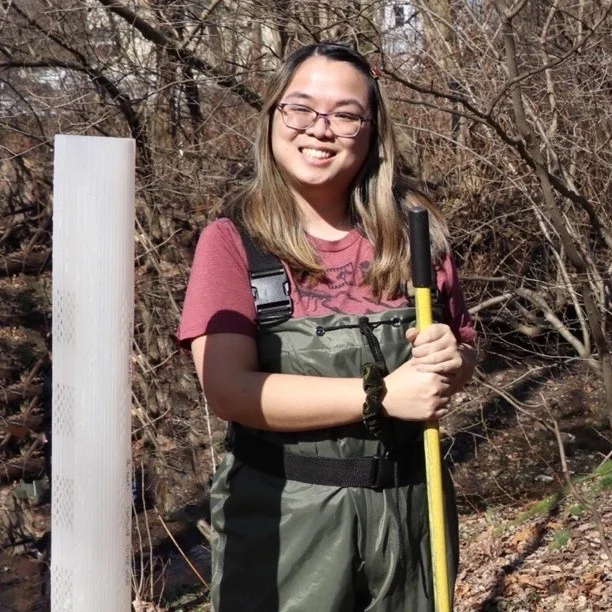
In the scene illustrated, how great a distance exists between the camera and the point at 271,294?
210 cm

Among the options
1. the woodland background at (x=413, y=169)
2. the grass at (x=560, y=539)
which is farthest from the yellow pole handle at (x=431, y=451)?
the grass at (x=560, y=539)

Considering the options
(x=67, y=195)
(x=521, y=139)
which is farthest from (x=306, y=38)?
(x=67, y=195)

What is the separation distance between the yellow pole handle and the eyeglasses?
11.1 inches

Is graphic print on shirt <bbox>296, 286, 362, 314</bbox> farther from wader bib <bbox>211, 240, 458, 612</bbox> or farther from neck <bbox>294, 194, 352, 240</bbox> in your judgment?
neck <bbox>294, 194, 352, 240</bbox>

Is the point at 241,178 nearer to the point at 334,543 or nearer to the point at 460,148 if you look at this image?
the point at 460,148

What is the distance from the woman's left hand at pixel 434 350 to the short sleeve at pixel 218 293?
0.34m

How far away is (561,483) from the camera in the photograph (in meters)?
7.18

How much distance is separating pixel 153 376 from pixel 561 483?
3.04 metres

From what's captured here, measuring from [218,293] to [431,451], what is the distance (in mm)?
543

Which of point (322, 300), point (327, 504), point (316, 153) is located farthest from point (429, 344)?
point (316, 153)

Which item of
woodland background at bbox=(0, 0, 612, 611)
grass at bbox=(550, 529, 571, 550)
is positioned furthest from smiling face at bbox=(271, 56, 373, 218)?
grass at bbox=(550, 529, 571, 550)

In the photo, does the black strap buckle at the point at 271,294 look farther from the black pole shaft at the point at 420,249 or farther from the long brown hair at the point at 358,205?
the black pole shaft at the point at 420,249

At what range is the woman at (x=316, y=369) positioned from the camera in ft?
6.64

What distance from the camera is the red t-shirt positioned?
6.75 ft
